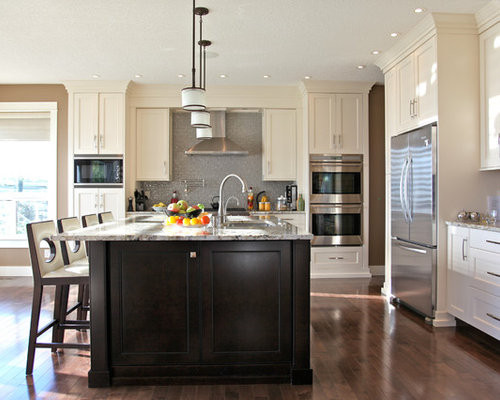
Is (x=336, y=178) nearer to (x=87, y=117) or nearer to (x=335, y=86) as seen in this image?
(x=335, y=86)

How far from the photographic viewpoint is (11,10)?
3494 mm

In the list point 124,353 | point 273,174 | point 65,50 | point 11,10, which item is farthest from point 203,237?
point 273,174

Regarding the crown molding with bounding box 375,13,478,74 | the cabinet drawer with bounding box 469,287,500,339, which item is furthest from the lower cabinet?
the crown molding with bounding box 375,13,478,74

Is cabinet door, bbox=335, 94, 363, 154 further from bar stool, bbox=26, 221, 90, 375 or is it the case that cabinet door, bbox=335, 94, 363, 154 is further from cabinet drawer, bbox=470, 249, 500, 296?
bar stool, bbox=26, 221, 90, 375

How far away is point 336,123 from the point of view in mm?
5672

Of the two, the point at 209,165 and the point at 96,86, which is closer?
the point at 96,86

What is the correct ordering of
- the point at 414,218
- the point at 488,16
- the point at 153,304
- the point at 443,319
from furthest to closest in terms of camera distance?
the point at 414,218 < the point at 443,319 < the point at 488,16 < the point at 153,304

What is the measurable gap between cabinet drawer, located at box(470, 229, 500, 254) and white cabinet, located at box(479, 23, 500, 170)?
59 centimetres

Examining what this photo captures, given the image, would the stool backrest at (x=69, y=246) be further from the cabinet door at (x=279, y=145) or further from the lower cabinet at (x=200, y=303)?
the cabinet door at (x=279, y=145)

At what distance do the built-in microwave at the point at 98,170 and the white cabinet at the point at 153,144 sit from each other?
324 mm

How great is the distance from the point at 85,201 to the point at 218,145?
76.8 inches

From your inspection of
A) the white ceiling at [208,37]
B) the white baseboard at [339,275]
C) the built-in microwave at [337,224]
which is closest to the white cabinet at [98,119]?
the white ceiling at [208,37]

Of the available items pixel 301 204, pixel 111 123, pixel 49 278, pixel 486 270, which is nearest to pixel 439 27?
pixel 486 270

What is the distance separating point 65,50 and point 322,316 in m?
3.76
